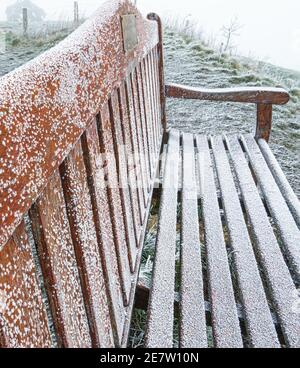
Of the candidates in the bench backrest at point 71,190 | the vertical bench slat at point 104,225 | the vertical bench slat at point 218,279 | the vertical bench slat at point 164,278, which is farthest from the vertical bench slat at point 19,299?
the vertical bench slat at point 218,279

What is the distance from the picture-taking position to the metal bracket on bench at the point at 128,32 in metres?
1.30

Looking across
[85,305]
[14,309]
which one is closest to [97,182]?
[85,305]

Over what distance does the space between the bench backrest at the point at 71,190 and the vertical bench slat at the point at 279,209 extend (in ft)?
2.13

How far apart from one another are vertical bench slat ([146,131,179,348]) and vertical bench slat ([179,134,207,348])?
1.6 inches

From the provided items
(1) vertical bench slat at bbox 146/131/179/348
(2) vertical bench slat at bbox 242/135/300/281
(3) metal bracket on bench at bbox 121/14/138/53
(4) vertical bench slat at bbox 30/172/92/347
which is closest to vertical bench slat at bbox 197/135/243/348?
(1) vertical bench slat at bbox 146/131/179/348

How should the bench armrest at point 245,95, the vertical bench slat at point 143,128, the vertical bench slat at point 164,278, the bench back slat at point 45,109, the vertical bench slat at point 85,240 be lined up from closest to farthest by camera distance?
1. the bench back slat at point 45,109
2. the vertical bench slat at point 85,240
3. the vertical bench slat at point 164,278
4. the vertical bench slat at point 143,128
5. the bench armrest at point 245,95

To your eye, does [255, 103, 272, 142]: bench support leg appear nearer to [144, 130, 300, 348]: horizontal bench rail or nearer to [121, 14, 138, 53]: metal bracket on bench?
[144, 130, 300, 348]: horizontal bench rail

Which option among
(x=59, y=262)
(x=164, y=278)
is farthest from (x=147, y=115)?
(x=59, y=262)

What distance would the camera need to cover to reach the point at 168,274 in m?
1.44

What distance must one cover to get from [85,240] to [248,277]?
82 cm

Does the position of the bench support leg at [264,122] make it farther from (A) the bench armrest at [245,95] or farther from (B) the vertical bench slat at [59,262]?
(B) the vertical bench slat at [59,262]

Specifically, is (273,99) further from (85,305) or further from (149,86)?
(85,305)

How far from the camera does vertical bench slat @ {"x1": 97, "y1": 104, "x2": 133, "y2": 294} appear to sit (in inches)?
40.6

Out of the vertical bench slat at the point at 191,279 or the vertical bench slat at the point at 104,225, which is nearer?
the vertical bench slat at the point at 104,225
